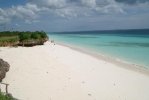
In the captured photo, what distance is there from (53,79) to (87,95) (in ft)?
8.94

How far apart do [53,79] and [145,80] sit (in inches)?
178

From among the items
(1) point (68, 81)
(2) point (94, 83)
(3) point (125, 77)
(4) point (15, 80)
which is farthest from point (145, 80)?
(4) point (15, 80)

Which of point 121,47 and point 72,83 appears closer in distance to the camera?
point 72,83

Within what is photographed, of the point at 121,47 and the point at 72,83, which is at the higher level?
the point at 72,83

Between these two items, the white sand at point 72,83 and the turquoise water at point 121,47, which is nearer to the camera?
the white sand at point 72,83

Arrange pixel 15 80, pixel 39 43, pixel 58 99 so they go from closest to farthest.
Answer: pixel 58 99 → pixel 15 80 → pixel 39 43

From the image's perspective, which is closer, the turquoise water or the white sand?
the white sand

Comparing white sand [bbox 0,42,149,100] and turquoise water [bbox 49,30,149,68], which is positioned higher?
white sand [bbox 0,42,149,100]

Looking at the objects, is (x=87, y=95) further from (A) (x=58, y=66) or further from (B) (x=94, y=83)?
(A) (x=58, y=66)

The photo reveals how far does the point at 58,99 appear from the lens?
9242mm

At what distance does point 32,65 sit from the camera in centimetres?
1513

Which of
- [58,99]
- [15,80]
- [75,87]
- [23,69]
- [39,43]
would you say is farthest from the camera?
[39,43]

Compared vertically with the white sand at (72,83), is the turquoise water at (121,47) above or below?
below

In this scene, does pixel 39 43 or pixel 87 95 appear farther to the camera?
pixel 39 43
